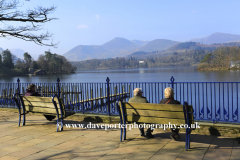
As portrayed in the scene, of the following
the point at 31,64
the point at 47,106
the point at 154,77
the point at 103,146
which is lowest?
the point at 154,77

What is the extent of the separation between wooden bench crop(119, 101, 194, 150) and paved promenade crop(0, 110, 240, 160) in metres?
0.36

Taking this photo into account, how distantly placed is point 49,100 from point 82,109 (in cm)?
210

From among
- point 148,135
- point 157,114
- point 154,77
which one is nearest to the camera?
point 157,114

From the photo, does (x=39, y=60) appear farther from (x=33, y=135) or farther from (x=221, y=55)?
(x=33, y=135)

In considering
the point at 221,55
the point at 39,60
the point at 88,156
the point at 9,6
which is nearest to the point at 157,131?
the point at 88,156

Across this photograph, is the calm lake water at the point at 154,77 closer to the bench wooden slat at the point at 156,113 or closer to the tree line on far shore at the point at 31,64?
the tree line on far shore at the point at 31,64

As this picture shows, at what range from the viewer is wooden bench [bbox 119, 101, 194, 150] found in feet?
14.7

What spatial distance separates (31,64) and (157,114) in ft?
449

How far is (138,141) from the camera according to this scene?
5.21m

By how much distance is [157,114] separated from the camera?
4758 millimetres

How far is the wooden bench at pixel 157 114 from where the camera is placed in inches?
177

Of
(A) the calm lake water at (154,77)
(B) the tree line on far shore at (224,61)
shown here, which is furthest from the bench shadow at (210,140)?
(B) the tree line on far shore at (224,61)

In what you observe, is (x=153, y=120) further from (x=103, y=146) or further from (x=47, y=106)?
(x=47, y=106)

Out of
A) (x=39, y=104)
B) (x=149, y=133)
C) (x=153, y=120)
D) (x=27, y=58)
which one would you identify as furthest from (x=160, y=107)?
(x=27, y=58)
